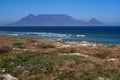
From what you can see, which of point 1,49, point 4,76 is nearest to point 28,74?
point 4,76

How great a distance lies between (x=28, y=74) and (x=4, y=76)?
5.78 feet

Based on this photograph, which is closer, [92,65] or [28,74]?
[28,74]

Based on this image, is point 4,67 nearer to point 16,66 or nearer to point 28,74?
point 16,66

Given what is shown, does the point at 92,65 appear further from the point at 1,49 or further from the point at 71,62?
the point at 1,49

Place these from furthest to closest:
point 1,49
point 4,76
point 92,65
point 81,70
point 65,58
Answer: point 1,49
point 65,58
point 92,65
point 81,70
point 4,76

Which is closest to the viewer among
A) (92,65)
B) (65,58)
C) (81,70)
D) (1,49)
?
(81,70)

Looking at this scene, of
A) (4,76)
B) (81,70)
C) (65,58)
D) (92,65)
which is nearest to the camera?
(4,76)

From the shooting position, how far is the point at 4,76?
20.2 metres

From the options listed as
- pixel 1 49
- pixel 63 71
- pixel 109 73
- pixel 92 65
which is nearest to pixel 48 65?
pixel 63 71

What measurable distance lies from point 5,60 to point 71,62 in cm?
552

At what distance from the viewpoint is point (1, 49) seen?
3153cm

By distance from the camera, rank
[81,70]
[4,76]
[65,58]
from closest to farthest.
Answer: [4,76], [81,70], [65,58]

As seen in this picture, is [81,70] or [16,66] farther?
[16,66]

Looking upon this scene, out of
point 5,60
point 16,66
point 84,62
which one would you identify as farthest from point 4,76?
point 84,62
